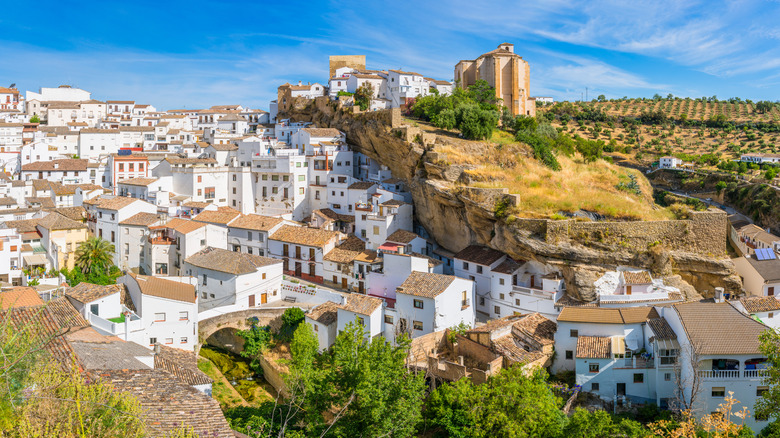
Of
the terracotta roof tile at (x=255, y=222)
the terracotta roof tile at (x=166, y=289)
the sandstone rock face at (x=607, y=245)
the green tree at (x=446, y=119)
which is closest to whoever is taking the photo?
the terracotta roof tile at (x=166, y=289)

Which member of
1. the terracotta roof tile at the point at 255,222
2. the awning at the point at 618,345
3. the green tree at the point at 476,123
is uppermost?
the green tree at the point at 476,123

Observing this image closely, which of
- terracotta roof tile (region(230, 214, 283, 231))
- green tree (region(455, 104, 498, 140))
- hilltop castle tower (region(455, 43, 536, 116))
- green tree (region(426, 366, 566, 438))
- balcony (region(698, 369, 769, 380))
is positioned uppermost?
hilltop castle tower (region(455, 43, 536, 116))

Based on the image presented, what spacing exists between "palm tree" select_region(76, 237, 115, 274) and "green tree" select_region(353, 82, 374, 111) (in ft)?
70.8

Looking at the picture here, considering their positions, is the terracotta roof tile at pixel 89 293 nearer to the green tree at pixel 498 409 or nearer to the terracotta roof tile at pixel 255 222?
the terracotta roof tile at pixel 255 222

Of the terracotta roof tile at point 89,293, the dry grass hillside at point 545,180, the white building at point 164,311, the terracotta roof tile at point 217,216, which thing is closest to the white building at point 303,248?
the terracotta roof tile at point 217,216

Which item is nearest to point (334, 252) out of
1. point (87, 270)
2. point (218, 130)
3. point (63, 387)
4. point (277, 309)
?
point (277, 309)

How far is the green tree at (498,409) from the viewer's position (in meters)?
17.2

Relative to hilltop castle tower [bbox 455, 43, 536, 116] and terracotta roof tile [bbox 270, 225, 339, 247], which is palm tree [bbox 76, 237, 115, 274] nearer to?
terracotta roof tile [bbox 270, 225, 339, 247]

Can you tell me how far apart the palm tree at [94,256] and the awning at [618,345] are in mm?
28969

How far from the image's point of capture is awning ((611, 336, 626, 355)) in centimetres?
2080

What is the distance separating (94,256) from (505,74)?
1402 inches

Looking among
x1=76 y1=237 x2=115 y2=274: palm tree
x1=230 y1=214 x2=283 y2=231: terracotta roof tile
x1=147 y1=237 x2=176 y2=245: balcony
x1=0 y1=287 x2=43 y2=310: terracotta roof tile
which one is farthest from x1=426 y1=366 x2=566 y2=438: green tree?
x1=76 y1=237 x2=115 y2=274: palm tree

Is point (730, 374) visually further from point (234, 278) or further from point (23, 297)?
point (23, 297)

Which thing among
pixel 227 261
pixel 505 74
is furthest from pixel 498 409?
pixel 505 74
